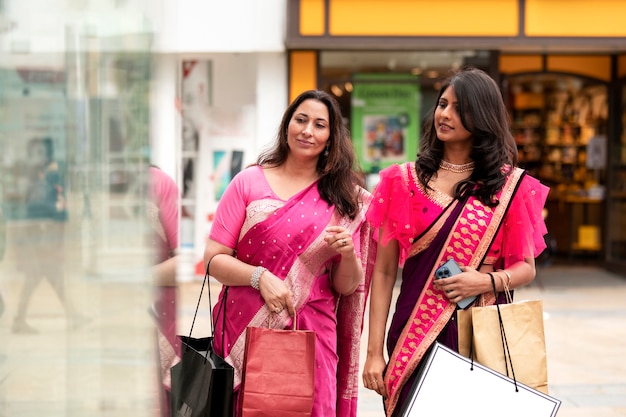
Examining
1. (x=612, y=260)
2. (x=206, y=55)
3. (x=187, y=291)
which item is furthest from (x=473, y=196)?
(x=612, y=260)

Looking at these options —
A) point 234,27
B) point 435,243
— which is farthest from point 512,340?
point 234,27

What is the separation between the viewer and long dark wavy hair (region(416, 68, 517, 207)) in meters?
3.13

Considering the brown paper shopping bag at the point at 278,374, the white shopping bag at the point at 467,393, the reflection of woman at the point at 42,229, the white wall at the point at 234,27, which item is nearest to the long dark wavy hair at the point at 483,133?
the white shopping bag at the point at 467,393

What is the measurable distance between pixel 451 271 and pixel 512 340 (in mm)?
292

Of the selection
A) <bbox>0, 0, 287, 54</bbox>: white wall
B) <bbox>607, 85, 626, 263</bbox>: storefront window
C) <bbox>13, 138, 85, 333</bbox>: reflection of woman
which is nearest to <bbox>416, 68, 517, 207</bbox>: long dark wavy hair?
<bbox>0, 0, 287, 54</bbox>: white wall

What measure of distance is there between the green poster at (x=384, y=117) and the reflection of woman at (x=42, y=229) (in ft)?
35.0

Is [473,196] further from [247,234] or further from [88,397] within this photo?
[88,397]

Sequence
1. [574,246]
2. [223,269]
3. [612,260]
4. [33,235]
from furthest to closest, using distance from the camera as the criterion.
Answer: [574,246]
[612,260]
[223,269]
[33,235]

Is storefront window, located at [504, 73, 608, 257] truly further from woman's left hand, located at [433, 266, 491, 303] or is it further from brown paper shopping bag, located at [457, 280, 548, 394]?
brown paper shopping bag, located at [457, 280, 548, 394]

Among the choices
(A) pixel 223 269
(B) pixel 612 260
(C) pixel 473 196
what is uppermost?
(C) pixel 473 196

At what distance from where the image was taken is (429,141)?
3365mm

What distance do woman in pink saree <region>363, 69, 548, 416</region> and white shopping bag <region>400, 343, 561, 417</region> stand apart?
297mm

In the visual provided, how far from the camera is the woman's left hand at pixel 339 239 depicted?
10.7ft

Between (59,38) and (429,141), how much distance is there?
187 centimetres
